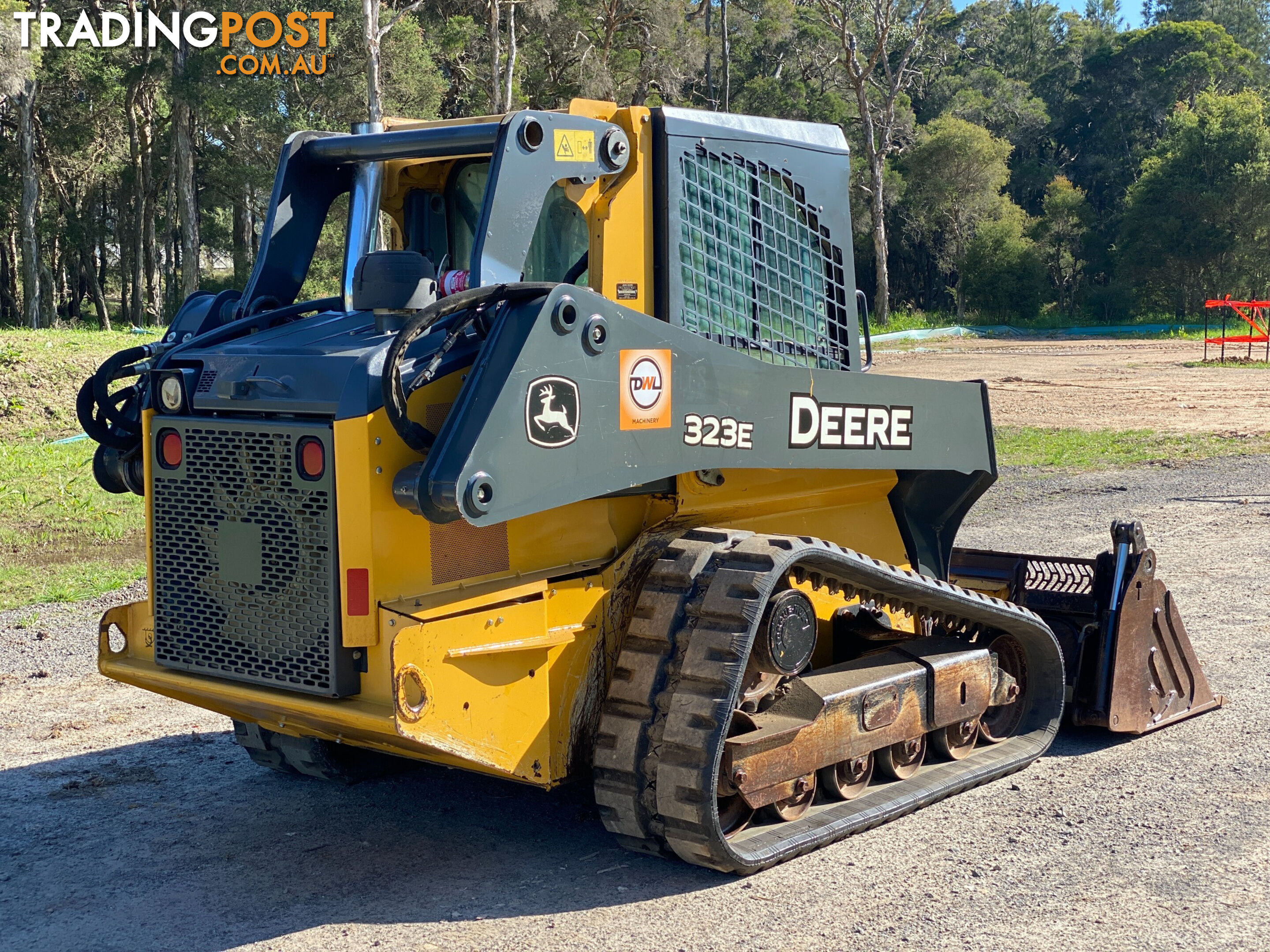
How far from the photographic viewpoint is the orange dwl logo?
4.23 metres

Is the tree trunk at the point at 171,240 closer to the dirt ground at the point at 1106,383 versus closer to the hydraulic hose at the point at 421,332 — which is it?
the dirt ground at the point at 1106,383

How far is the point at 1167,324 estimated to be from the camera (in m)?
51.6

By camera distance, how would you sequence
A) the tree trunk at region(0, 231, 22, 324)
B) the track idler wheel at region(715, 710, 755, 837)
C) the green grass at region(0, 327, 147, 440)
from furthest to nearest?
the tree trunk at region(0, 231, 22, 324)
the green grass at region(0, 327, 147, 440)
the track idler wheel at region(715, 710, 755, 837)

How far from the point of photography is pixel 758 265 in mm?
5180

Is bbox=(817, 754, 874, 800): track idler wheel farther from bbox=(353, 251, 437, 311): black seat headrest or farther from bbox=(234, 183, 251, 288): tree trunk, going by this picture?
bbox=(234, 183, 251, 288): tree trunk

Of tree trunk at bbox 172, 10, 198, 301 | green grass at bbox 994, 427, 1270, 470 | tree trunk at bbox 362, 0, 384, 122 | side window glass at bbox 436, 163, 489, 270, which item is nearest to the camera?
side window glass at bbox 436, 163, 489, 270

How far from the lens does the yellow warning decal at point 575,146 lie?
14.5ft

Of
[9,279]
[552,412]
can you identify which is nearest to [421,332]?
[552,412]

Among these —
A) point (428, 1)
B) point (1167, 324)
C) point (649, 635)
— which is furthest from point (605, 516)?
point (1167, 324)

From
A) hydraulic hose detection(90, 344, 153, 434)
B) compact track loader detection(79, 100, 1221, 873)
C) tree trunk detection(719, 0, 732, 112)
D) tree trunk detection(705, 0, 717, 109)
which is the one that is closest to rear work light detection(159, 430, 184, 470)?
compact track loader detection(79, 100, 1221, 873)

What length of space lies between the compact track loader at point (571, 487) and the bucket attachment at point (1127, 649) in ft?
1.45

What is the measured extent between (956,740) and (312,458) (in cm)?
314

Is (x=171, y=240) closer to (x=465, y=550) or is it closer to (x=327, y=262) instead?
(x=327, y=262)

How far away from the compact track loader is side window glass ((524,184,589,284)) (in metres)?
0.01
